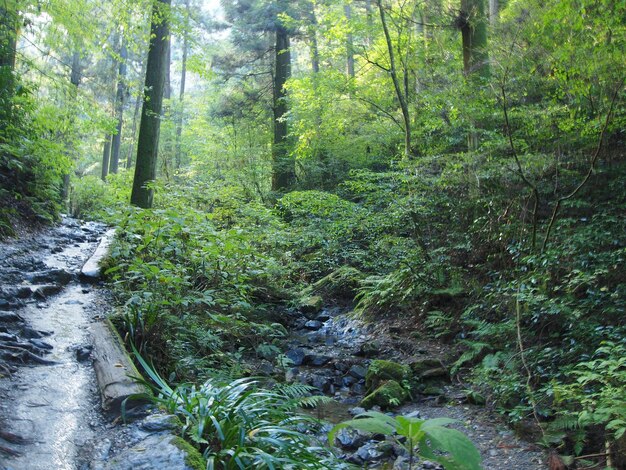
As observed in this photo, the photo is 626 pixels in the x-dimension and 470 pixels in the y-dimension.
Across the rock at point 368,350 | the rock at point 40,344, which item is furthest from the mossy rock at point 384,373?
the rock at point 40,344

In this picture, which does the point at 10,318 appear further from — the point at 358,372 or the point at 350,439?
the point at 358,372

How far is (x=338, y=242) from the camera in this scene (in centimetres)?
1212

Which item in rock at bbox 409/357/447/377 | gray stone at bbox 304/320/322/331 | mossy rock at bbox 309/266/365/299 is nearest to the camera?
rock at bbox 409/357/447/377

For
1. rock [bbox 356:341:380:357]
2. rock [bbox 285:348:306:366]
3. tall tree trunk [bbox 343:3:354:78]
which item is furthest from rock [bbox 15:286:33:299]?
tall tree trunk [bbox 343:3:354:78]

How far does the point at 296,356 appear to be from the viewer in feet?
25.6

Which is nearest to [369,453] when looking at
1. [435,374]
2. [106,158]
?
[435,374]

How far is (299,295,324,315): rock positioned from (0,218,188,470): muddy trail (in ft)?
14.6

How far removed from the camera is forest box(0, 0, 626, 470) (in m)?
4.60

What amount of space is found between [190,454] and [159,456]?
195mm

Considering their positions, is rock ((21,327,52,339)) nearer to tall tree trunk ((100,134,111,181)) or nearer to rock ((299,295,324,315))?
rock ((299,295,324,315))

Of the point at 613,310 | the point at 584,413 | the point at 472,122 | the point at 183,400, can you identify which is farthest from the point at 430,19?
the point at 183,400

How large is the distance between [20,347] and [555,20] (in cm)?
797

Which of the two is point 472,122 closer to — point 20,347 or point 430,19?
point 430,19

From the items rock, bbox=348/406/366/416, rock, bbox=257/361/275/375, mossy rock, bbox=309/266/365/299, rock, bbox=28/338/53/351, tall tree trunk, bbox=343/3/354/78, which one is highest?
tall tree trunk, bbox=343/3/354/78
